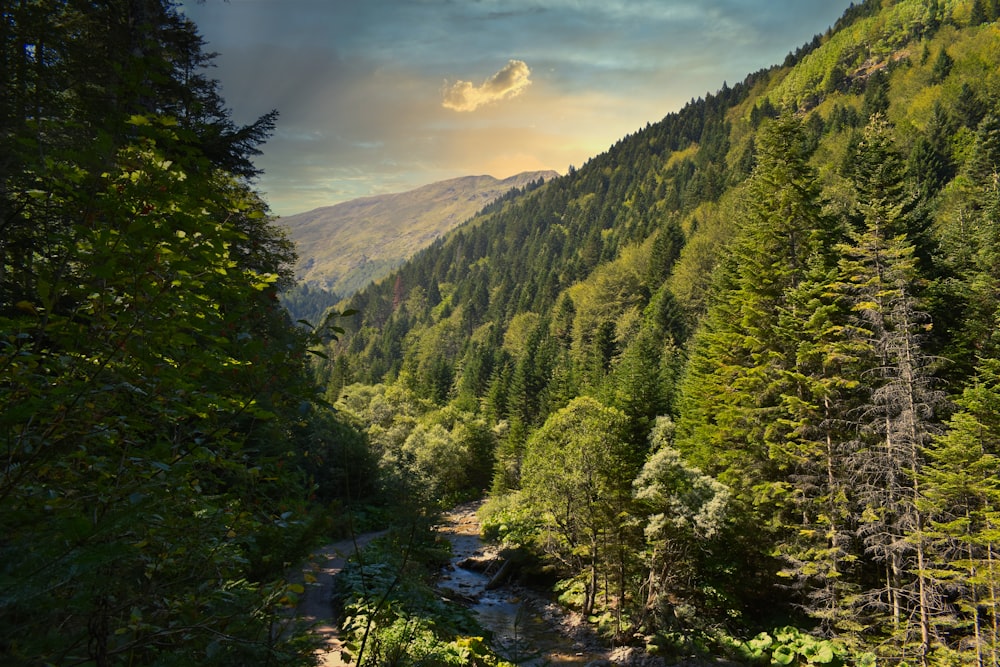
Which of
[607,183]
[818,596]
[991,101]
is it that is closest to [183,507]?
[818,596]

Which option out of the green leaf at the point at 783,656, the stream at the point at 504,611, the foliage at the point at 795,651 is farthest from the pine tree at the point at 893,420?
the stream at the point at 504,611

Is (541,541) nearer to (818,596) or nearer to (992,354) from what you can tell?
(818,596)

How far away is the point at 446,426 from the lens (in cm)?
5316

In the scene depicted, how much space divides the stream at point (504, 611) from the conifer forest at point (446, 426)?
112 cm

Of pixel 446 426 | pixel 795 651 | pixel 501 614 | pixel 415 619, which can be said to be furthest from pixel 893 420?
pixel 446 426

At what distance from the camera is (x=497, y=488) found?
127 ft

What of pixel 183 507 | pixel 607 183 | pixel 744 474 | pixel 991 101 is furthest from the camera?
pixel 607 183

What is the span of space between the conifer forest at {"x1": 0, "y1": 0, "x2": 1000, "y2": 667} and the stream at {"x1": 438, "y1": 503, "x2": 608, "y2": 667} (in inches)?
44.1

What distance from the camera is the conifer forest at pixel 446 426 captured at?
2.38m

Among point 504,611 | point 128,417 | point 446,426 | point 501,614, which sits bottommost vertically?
point 504,611

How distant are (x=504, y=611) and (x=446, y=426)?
33.5m

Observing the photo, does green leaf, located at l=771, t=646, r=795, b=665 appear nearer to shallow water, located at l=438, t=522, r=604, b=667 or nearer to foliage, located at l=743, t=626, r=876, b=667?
foliage, located at l=743, t=626, r=876, b=667

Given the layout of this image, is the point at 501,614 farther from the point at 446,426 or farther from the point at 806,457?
the point at 446,426

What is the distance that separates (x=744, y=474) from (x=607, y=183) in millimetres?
149984
